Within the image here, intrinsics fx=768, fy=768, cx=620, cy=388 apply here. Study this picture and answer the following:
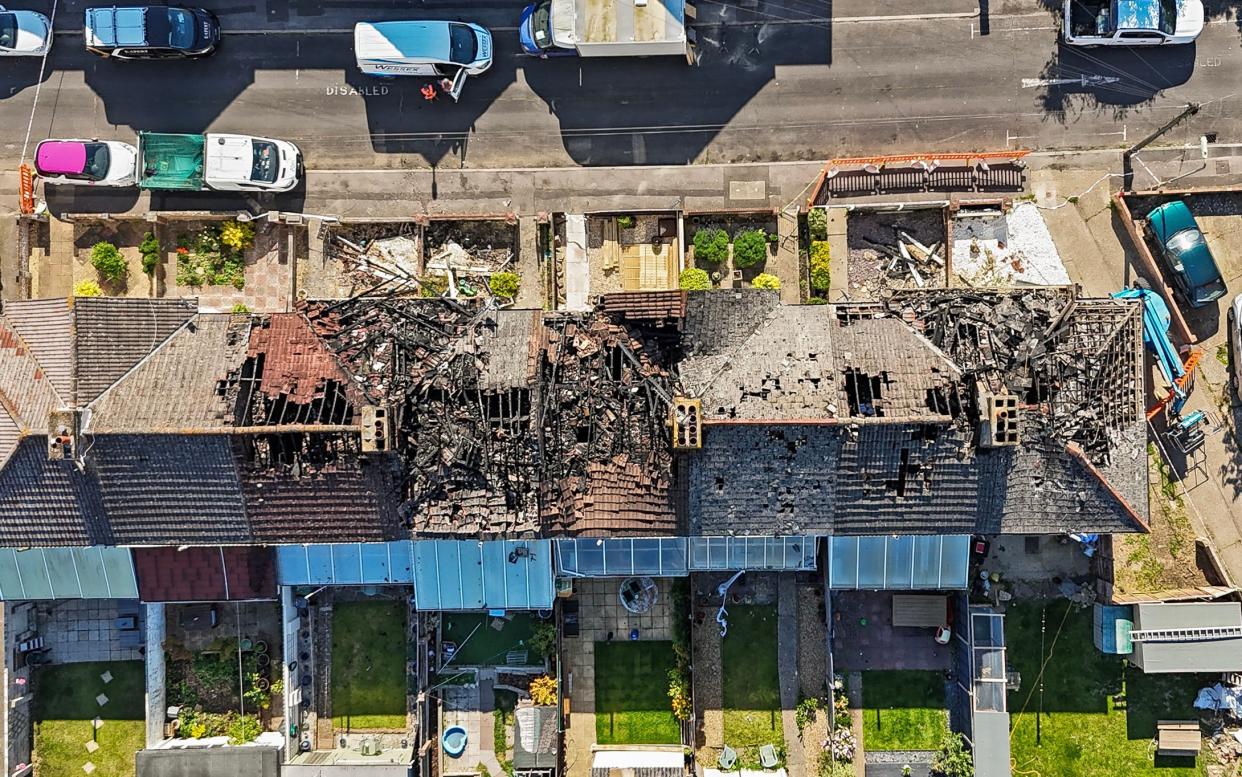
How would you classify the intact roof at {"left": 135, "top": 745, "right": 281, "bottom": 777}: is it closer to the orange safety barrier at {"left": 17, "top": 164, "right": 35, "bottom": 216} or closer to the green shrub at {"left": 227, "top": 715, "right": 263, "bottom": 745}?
the green shrub at {"left": 227, "top": 715, "right": 263, "bottom": 745}

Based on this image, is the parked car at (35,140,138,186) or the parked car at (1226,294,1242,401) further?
the parked car at (35,140,138,186)

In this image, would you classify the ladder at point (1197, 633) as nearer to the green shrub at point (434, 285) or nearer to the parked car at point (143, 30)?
the green shrub at point (434, 285)

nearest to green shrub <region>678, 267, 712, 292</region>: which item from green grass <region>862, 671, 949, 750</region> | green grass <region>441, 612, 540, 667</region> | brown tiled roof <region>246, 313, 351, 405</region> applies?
brown tiled roof <region>246, 313, 351, 405</region>

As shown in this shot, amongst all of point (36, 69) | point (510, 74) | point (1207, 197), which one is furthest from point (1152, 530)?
point (36, 69)

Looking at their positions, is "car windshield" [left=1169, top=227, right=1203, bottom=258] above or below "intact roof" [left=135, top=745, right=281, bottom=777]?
above

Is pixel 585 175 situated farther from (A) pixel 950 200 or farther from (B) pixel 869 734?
(B) pixel 869 734

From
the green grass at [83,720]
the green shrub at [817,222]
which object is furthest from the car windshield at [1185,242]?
the green grass at [83,720]

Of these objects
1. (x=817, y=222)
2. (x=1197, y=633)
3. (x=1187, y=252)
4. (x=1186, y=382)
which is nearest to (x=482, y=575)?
(x=817, y=222)
